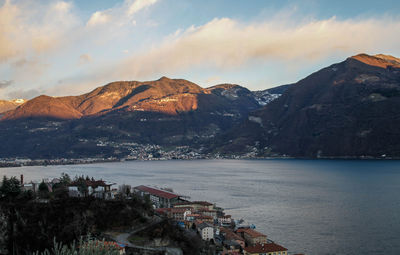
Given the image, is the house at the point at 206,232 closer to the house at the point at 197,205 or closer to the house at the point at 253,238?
the house at the point at 253,238

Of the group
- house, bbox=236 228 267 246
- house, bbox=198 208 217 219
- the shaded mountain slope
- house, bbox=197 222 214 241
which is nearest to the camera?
house, bbox=236 228 267 246

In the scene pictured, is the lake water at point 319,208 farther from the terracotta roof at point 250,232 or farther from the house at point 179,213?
the house at point 179,213

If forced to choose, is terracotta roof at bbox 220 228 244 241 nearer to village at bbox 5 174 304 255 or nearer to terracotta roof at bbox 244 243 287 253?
village at bbox 5 174 304 255

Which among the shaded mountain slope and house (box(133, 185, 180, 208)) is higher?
the shaded mountain slope

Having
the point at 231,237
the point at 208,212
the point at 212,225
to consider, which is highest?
the point at 212,225

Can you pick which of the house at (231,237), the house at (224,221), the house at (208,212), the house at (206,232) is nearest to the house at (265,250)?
the house at (231,237)

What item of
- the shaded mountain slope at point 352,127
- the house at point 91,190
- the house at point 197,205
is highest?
the shaded mountain slope at point 352,127

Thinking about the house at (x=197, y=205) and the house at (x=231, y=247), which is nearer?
the house at (x=231, y=247)

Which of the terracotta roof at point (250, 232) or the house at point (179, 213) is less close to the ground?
the house at point (179, 213)

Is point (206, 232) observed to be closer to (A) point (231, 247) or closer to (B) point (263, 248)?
(A) point (231, 247)

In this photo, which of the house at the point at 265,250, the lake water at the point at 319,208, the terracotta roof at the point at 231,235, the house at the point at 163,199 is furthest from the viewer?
the house at the point at 163,199

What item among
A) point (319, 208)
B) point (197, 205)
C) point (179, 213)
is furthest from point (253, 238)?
point (319, 208)

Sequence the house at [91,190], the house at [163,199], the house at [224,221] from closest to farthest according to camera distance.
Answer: the house at [91,190], the house at [224,221], the house at [163,199]

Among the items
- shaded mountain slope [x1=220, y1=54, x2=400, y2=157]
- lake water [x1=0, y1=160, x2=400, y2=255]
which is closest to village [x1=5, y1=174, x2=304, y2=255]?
lake water [x1=0, y1=160, x2=400, y2=255]
